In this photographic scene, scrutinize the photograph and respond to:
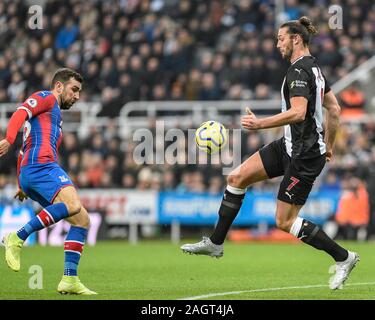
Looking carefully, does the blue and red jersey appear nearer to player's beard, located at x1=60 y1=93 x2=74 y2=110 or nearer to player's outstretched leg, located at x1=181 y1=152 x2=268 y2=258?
player's beard, located at x1=60 y1=93 x2=74 y2=110

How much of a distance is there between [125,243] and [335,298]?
10997mm

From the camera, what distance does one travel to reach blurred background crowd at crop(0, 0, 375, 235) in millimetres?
19906

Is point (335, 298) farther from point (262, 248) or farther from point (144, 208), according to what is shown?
point (144, 208)

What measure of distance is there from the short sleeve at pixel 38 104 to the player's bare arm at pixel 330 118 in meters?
2.69

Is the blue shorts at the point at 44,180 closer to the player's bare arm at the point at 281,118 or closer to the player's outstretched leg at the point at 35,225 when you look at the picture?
the player's outstretched leg at the point at 35,225

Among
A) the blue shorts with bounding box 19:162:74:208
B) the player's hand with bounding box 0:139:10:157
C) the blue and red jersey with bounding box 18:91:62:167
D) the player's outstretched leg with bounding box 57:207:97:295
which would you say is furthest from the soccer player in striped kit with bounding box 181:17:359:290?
the player's hand with bounding box 0:139:10:157

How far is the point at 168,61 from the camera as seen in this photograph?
22.3 meters

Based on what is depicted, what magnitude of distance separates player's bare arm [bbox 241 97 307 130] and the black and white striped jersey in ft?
0.43

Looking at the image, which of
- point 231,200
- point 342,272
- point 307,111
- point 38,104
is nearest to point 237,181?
point 231,200

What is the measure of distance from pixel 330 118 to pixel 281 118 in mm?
983

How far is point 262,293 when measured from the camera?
896 centimetres

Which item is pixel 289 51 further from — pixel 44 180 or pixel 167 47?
pixel 167 47

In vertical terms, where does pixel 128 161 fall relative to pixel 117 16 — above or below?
below

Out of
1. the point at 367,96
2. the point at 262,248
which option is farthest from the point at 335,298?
the point at 367,96
